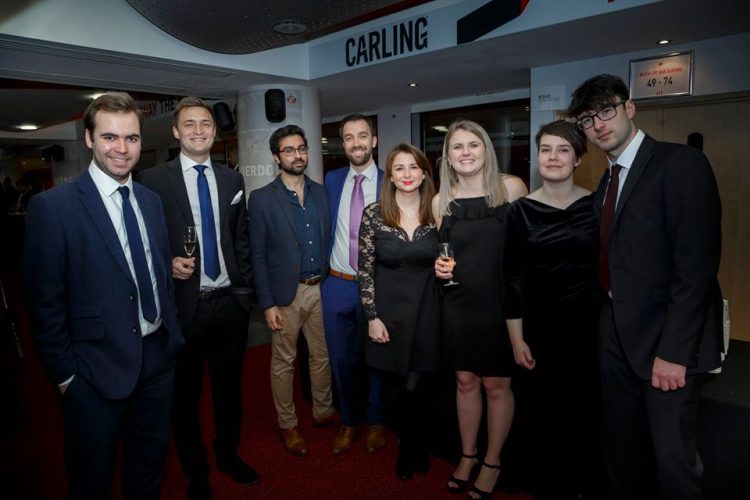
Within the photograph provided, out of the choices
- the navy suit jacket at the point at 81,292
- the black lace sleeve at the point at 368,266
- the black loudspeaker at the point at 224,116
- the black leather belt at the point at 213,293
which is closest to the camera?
the navy suit jacket at the point at 81,292

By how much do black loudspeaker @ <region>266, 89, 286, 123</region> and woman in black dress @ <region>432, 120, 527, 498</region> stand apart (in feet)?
14.9

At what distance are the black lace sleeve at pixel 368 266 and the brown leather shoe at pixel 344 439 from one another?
0.87 metres

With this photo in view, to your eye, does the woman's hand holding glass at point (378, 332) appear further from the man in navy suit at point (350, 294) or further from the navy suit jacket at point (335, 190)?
the navy suit jacket at point (335, 190)

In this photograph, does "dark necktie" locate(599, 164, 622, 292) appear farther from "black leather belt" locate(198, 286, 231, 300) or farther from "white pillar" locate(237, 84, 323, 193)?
"white pillar" locate(237, 84, 323, 193)

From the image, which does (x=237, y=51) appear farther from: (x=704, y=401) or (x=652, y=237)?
(x=704, y=401)

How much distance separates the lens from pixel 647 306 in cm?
174

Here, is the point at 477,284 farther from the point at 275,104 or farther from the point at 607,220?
the point at 275,104

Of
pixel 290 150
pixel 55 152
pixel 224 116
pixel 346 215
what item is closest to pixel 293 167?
pixel 290 150

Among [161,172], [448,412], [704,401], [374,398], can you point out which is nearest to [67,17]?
[161,172]

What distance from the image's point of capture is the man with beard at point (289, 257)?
2.72m

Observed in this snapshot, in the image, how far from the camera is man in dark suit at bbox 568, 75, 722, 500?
162 centimetres

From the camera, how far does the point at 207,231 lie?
7.78 feet

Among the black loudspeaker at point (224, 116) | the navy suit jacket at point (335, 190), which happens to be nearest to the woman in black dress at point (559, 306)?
the navy suit jacket at point (335, 190)

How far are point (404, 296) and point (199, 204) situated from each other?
3.63 feet
